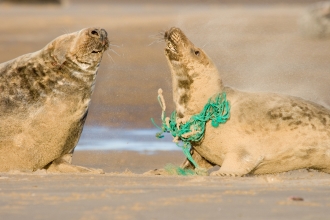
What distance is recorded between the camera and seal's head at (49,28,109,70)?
8711 millimetres

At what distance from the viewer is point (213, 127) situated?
825cm

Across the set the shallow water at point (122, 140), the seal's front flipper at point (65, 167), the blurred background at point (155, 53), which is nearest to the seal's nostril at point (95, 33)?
the blurred background at point (155, 53)

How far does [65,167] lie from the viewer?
338 inches

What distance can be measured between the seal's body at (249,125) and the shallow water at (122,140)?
2586 millimetres

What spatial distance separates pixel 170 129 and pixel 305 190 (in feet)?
6.17

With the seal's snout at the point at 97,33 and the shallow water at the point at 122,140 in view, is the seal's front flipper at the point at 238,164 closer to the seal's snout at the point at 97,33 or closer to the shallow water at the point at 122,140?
the seal's snout at the point at 97,33

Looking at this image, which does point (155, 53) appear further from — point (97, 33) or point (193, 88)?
point (193, 88)

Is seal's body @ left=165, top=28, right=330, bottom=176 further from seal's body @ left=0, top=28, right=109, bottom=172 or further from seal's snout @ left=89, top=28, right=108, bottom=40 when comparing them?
seal's body @ left=0, top=28, right=109, bottom=172

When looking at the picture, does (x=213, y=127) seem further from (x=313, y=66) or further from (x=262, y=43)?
(x=262, y=43)

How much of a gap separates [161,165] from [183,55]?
1.92 m

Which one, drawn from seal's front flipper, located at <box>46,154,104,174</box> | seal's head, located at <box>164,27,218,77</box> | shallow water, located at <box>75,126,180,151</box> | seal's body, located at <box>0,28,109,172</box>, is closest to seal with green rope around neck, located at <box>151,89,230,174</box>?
seal's head, located at <box>164,27,218,77</box>

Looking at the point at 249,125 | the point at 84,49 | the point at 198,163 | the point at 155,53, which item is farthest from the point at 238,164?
the point at 155,53

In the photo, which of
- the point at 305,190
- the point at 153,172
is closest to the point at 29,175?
the point at 153,172

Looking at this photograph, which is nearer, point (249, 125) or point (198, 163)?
point (249, 125)
